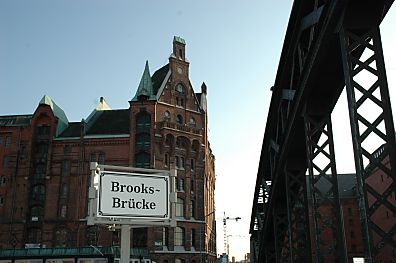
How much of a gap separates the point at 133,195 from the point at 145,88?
179 ft

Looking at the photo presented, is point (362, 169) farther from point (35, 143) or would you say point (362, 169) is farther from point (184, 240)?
point (35, 143)

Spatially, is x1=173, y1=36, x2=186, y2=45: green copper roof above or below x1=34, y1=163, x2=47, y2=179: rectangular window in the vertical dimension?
above

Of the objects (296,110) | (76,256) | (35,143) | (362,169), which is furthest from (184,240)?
(362,169)

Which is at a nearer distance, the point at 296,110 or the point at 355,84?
the point at 355,84

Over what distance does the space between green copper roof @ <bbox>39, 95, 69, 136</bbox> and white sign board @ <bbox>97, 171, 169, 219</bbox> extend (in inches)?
2272

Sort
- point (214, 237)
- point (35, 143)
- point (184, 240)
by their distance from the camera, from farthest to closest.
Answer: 1. point (214, 237)
2. point (35, 143)
3. point (184, 240)

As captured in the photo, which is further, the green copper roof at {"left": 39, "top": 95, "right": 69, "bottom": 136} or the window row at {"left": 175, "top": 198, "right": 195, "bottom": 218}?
the green copper roof at {"left": 39, "top": 95, "right": 69, "bottom": 136}

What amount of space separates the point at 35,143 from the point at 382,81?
60.1 meters

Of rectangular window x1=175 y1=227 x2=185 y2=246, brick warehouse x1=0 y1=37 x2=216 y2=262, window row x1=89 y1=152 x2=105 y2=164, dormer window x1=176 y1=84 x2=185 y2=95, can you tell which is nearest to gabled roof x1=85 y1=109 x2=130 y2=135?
brick warehouse x1=0 y1=37 x2=216 y2=262

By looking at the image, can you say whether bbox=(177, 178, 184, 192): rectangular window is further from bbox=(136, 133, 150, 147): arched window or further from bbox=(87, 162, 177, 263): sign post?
bbox=(87, 162, 177, 263): sign post

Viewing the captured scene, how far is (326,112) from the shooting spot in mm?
10781

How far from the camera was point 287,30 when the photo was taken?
11.1 meters

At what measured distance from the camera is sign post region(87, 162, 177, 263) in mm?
7719

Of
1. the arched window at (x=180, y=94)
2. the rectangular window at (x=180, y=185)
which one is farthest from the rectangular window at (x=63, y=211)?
the arched window at (x=180, y=94)
